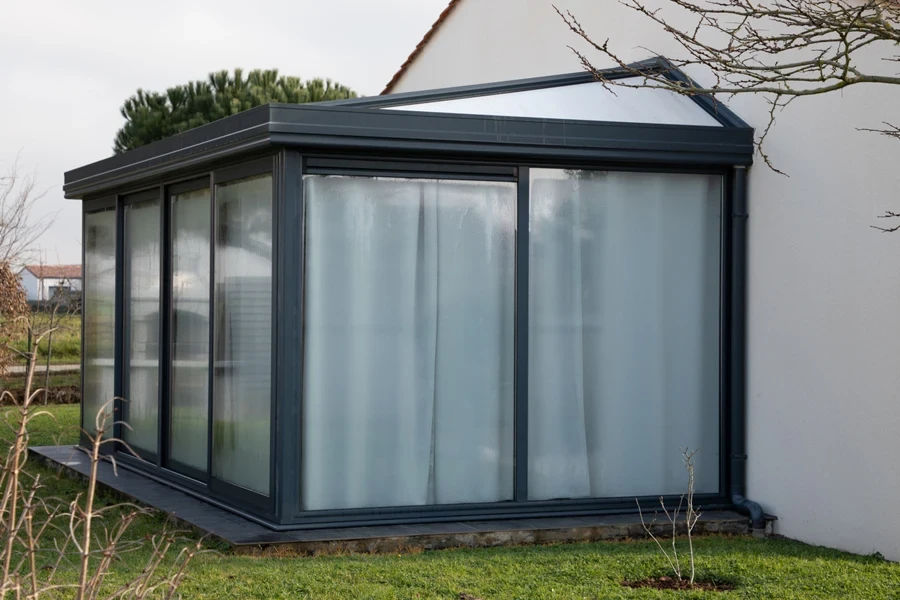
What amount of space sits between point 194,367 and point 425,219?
2338 millimetres

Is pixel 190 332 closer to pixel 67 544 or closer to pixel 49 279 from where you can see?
pixel 67 544

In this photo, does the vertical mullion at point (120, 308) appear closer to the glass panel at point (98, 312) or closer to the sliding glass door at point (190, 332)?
the glass panel at point (98, 312)

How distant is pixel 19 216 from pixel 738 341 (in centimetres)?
1463

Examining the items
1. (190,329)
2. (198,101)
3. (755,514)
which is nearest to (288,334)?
(190,329)

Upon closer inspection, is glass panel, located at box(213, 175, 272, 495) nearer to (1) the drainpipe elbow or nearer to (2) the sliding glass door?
(2) the sliding glass door

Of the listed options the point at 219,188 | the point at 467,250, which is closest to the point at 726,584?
the point at 467,250

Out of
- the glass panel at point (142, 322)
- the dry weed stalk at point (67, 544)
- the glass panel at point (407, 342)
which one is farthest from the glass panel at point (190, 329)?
the glass panel at point (407, 342)

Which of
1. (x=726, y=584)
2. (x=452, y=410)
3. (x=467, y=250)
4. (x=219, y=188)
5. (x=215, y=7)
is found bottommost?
(x=726, y=584)

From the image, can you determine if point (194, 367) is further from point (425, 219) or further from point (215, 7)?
point (215, 7)

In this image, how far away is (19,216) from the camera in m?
18.6

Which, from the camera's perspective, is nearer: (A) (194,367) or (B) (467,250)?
(B) (467,250)

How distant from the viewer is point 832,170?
698 cm

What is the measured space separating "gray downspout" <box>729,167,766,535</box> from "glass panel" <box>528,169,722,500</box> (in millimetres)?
136

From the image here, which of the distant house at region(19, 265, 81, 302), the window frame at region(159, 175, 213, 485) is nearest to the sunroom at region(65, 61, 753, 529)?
the window frame at region(159, 175, 213, 485)
